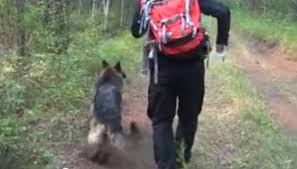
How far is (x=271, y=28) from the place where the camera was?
2441 centimetres

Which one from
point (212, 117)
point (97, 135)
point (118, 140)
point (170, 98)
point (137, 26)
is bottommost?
point (212, 117)

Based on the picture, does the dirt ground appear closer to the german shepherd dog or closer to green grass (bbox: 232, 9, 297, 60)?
the german shepherd dog

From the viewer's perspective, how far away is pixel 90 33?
9992 mm

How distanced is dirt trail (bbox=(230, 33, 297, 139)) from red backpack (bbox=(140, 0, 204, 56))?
4098 millimetres

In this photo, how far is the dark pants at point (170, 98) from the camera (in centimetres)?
572

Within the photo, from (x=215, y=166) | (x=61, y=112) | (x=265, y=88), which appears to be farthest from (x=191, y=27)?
(x=265, y=88)

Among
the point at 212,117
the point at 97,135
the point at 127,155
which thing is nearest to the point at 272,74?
the point at 212,117

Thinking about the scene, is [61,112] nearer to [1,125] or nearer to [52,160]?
[52,160]

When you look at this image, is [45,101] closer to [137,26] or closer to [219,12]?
[137,26]

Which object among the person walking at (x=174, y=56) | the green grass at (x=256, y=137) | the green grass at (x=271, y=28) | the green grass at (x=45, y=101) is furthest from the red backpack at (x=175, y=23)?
the green grass at (x=271, y=28)

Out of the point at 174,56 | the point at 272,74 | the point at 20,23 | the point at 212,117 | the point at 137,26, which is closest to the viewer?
the point at 174,56

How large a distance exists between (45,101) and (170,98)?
6.68 ft

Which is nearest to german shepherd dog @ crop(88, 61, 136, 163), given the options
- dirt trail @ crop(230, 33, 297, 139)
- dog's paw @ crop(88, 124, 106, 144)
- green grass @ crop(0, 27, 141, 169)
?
dog's paw @ crop(88, 124, 106, 144)

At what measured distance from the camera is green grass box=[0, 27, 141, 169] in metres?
5.28
